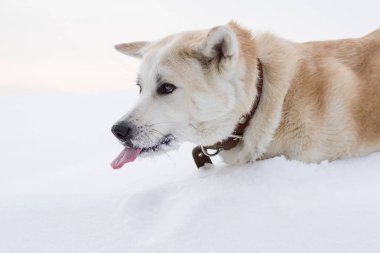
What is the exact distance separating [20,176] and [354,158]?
324 centimetres

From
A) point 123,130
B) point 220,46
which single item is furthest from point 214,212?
point 220,46

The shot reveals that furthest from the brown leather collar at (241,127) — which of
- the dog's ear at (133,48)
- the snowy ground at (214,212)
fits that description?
the dog's ear at (133,48)

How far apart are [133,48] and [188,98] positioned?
1.02 m

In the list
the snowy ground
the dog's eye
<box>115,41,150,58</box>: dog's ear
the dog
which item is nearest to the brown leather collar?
the dog

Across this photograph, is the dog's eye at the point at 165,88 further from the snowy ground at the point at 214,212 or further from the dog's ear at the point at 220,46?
the snowy ground at the point at 214,212

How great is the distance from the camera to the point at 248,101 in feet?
9.00

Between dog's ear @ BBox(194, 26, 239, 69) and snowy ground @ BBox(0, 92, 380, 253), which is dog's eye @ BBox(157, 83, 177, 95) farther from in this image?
snowy ground @ BBox(0, 92, 380, 253)

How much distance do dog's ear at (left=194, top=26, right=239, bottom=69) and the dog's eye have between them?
0.29 meters

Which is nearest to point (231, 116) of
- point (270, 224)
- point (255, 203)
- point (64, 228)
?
point (255, 203)

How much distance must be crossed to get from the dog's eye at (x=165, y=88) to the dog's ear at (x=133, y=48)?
725mm

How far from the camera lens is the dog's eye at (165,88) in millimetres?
2680

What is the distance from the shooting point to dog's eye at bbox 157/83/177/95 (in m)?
2.68

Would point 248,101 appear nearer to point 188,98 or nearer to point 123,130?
point 188,98

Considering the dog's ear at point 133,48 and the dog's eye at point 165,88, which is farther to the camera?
the dog's ear at point 133,48
